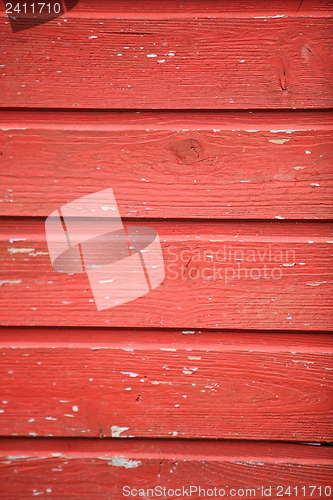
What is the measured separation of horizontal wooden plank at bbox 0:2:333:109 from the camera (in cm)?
56

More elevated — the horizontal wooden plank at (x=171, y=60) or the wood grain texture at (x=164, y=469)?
the horizontal wooden plank at (x=171, y=60)

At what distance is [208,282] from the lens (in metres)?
0.58

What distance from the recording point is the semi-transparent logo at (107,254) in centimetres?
58

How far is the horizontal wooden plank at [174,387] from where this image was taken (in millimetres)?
587

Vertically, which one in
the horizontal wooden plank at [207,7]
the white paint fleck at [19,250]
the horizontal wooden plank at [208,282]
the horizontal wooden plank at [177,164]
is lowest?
the horizontal wooden plank at [208,282]

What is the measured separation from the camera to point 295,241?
22.8 inches

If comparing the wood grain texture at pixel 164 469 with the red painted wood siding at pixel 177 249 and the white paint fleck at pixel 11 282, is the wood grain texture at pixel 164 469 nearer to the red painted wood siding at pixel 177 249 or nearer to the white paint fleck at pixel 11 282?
the red painted wood siding at pixel 177 249

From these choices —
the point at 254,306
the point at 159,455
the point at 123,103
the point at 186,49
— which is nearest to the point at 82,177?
the point at 123,103

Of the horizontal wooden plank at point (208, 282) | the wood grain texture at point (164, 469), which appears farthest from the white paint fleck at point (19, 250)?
the wood grain texture at point (164, 469)

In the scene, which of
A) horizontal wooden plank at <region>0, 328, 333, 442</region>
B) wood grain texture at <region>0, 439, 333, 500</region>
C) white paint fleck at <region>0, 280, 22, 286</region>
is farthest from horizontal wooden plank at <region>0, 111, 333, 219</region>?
wood grain texture at <region>0, 439, 333, 500</region>

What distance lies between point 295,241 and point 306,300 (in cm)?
11

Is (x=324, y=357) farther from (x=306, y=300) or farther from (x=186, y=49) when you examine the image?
(x=186, y=49)

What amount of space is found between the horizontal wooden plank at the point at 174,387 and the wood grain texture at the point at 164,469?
3 cm

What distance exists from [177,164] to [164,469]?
58cm
